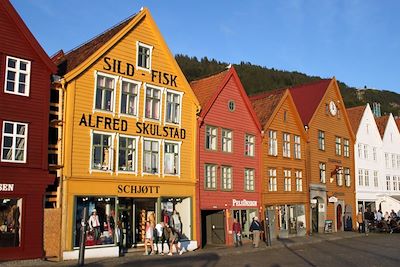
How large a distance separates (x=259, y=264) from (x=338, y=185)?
25634mm

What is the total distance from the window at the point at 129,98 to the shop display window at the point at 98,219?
4685 millimetres

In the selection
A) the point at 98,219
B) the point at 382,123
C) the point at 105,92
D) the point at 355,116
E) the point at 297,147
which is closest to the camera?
the point at 98,219

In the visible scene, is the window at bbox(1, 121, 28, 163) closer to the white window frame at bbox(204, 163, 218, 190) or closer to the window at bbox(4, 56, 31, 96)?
the window at bbox(4, 56, 31, 96)

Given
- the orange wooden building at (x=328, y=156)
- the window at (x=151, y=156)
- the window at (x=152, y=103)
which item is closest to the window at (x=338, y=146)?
the orange wooden building at (x=328, y=156)

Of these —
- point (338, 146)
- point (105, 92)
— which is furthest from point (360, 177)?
point (105, 92)

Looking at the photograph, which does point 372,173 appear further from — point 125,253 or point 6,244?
point 6,244

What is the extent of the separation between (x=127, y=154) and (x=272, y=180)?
44.9 ft

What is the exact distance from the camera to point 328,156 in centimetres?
4391

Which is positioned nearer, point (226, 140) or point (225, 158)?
point (225, 158)

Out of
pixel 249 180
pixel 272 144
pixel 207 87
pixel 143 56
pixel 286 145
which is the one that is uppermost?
pixel 143 56

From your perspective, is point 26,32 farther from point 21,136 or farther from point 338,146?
point 338,146

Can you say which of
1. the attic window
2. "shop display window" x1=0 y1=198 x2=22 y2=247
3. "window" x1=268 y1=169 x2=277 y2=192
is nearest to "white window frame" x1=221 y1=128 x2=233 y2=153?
the attic window

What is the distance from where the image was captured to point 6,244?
2145cm

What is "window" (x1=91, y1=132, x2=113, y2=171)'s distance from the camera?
2508 cm
